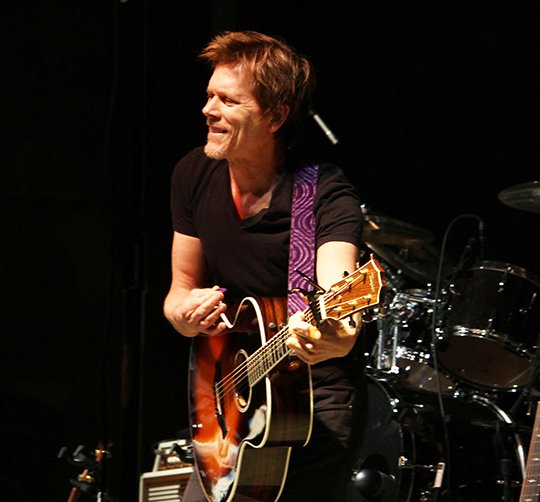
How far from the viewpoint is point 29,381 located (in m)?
4.97

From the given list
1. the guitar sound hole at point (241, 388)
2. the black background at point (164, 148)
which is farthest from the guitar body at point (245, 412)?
the black background at point (164, 148)

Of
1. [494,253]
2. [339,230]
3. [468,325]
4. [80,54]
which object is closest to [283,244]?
[339,230]

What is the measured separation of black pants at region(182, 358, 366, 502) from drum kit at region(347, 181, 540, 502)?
4.89ft

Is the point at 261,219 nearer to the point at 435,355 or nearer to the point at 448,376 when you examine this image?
the point at 435,355

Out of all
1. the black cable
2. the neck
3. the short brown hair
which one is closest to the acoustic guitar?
the neck

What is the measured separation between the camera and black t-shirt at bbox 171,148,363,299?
2910mm

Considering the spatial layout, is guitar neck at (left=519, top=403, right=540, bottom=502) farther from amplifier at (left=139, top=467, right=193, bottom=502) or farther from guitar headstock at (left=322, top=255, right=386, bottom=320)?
amplifier at (left=139, top=467, right=193, bottom=502)

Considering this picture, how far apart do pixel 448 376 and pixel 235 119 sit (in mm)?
2542

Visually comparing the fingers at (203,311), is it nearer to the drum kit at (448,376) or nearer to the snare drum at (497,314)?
the drum kit at (448,376)

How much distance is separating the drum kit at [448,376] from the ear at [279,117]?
1779mm

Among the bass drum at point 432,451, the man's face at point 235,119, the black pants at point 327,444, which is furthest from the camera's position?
the bass drum at point 432,451

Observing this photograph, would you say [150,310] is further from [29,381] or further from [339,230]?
[339,230]

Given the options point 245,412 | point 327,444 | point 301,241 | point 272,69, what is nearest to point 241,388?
point 245,412

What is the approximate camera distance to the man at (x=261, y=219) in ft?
9.30
